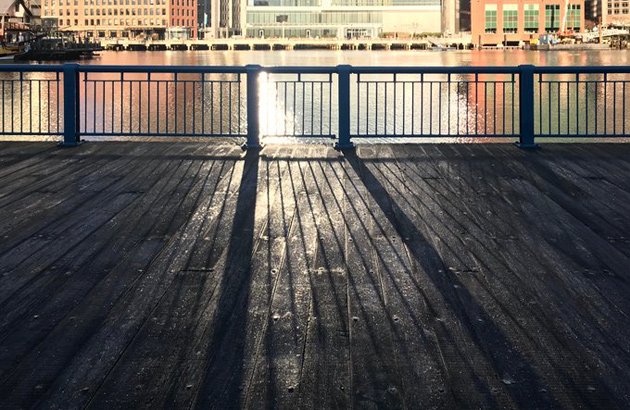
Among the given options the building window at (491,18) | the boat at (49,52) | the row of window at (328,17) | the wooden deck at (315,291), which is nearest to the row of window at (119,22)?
the row of window at (328,17)

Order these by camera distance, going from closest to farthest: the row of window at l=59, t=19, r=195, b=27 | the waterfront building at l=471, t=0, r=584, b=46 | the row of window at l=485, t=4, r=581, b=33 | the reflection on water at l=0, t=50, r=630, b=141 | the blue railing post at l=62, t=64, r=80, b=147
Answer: the blue railing post at l=62, t=64, r=80, b=147 < the reflection on water at l=0, t=50, r=630, b=141 < the waterfront building at l=471, t=0, r=584, b=46 < the row of window at l=485, t=4, r=581, b=33 < the row of window at l=59, t=19, r=195, b=27

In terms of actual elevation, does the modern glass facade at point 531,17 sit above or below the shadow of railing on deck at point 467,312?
above

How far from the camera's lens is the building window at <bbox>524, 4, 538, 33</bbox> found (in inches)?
Result: 6196

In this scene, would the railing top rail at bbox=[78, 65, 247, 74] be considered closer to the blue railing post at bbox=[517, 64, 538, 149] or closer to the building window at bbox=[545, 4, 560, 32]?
the blue railing post at bbox=[517, 64, 538, 149]

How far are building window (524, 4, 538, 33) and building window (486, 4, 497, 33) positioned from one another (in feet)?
22.8

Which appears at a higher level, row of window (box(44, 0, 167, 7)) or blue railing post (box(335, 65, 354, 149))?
row of window (box(44, 0, 167, 7))

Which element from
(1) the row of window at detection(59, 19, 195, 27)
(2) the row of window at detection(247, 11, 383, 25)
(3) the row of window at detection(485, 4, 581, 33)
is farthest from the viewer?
(1) the row of window at detection(59, 19, 195, 27)

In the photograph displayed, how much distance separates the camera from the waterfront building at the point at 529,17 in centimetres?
15738

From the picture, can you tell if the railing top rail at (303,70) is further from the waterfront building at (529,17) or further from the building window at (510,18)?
the building window at (510,18)

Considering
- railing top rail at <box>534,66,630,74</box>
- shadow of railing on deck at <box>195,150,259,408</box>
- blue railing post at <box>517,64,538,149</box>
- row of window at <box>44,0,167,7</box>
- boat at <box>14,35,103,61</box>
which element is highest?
row of window at <box>44,0,167,7</box>

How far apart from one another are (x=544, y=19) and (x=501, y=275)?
167m

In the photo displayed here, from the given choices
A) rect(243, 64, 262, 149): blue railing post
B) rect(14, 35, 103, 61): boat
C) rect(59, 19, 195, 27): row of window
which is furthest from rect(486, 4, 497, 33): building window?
rect(243, 64, 262, 149): blue railing post

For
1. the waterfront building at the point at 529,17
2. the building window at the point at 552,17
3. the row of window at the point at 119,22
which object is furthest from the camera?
the row of window at the point at 119,22

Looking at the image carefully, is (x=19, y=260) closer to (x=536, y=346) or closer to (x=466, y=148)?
(x=536, y=346)
